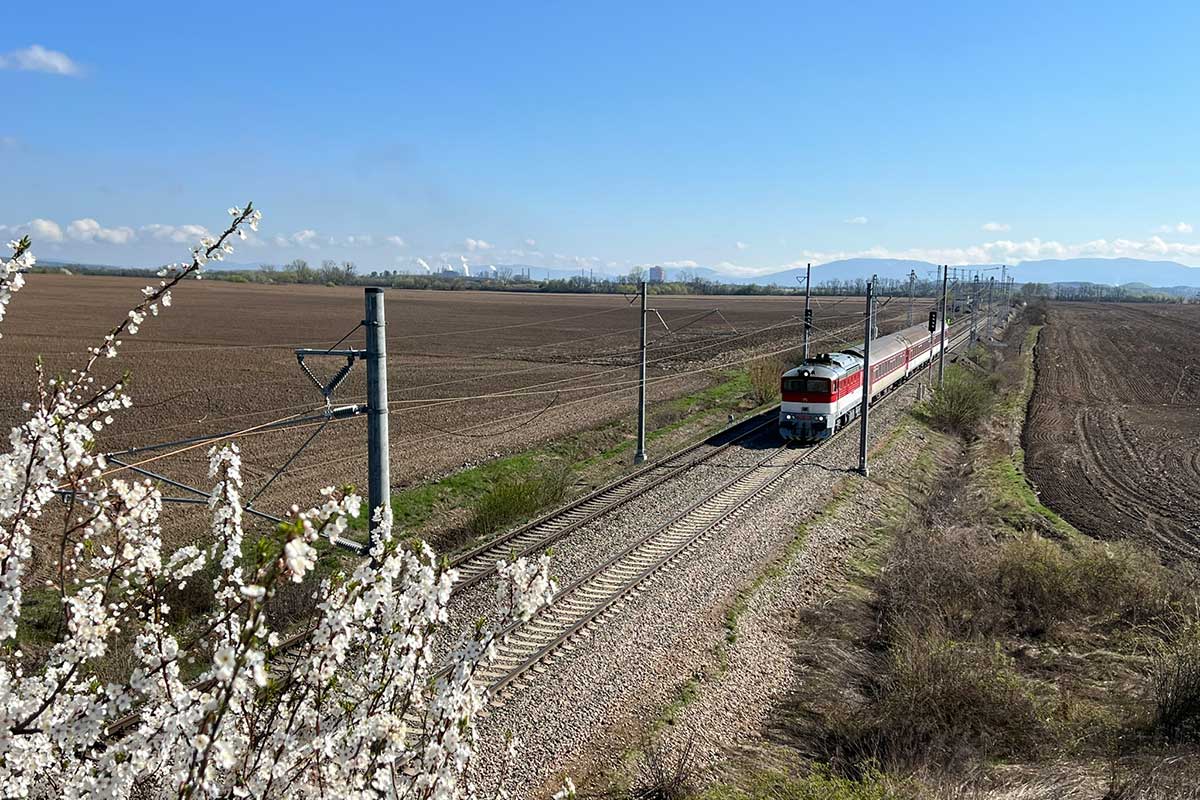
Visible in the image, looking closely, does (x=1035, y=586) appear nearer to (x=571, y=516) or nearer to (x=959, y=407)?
(x=571, y=516)

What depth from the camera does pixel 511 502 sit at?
1959 centimetres

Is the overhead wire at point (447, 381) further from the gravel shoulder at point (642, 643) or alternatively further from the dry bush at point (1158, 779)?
the dry bush at point (1158, 779)

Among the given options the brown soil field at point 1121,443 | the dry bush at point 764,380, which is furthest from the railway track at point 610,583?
the dry bush at point 764,380

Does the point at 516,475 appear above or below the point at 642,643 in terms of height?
above

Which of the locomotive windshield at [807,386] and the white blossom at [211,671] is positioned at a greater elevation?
the white blossom at [211,671]

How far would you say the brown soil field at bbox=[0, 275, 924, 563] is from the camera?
2645cm

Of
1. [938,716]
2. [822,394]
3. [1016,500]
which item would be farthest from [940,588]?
[822,394]

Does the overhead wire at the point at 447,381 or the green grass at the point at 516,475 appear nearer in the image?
the green grass at the point at 516,475

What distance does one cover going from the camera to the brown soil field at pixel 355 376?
26.5 metres

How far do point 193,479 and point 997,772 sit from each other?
67.4 ft

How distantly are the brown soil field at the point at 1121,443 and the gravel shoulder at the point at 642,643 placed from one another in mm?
8275

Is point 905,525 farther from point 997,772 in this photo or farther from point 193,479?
point 193,479

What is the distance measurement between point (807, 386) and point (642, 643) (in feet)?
54.7

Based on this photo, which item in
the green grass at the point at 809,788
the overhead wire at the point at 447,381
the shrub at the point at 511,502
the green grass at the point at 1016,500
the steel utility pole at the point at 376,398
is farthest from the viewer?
the overhead wire at the point at 447,381
